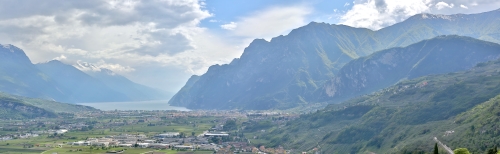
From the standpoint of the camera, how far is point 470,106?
142 metres

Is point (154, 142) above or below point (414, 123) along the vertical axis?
above

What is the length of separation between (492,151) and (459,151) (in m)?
11.4

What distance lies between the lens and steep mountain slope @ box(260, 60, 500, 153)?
106 metres

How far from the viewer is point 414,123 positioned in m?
140

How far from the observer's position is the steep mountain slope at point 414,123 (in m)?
106

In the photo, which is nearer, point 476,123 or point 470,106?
point 476,123

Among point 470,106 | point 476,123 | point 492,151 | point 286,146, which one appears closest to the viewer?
point 492,151

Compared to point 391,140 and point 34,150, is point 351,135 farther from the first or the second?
point 34,150

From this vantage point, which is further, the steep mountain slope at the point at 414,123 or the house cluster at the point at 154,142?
the house cluster at the point at 154,142

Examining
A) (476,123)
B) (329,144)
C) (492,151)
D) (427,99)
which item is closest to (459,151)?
(492,151)

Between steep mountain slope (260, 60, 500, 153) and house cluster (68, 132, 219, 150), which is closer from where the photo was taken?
steep mountain slope (260, 60, 500, 153)

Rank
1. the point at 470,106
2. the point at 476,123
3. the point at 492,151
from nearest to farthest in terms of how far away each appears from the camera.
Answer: the point at 492,151 < the point at 476,123 < the point at 470,106

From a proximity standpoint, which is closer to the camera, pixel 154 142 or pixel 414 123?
pixel 414 123

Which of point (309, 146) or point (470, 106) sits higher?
point (470, 106)
